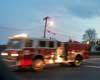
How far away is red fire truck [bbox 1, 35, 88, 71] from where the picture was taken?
2050 centimetres

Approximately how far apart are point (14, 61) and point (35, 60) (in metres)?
1.27

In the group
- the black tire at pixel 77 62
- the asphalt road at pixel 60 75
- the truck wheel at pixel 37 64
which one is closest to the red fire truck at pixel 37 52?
the truck wheel at pixel 37 64

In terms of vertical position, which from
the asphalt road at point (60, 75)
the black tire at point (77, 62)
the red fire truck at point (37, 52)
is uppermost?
the red fire truck at point (37, 52)

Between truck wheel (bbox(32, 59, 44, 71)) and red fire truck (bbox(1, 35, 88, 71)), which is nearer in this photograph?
red fire truck (bbox(1, 35, 88, 71))

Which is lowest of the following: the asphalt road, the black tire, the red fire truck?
the asphalt road

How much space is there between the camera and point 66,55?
2409cm

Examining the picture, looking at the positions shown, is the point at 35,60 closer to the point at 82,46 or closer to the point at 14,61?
the point at 14,61

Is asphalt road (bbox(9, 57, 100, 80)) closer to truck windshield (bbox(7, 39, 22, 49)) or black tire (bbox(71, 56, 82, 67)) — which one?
black tire (bbox(71, 56, 82, 67))

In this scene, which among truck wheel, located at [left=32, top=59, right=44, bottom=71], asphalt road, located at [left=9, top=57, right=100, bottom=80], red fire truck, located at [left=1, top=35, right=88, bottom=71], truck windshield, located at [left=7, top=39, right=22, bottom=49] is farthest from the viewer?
truck wheel, located at [left=32, top=59, right=44, bottom=71]

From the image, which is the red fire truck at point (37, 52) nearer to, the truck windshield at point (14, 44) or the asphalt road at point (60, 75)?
the truck windshield at point (14, 44)

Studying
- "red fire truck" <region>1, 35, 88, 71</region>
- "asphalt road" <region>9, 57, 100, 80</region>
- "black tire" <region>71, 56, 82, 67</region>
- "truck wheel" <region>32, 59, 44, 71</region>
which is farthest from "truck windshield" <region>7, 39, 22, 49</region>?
"black tire" <region>71, 56, 82, 67</region>

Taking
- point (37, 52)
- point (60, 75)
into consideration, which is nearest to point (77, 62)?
point (37, 52)

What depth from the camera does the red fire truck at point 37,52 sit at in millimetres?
20500

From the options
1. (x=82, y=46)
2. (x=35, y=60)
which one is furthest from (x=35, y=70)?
(x=82, y=46)
